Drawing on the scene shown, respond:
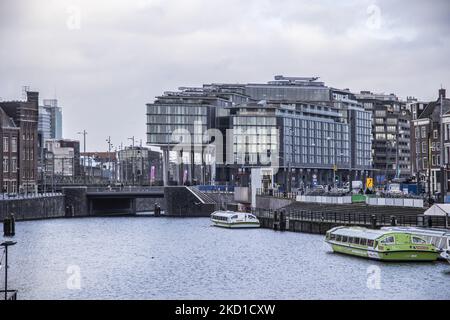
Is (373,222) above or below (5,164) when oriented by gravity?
below

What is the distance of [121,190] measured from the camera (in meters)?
172

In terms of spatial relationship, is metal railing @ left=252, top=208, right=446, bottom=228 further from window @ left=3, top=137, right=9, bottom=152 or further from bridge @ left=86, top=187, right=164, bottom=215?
window @ left=3, top=137, right=9, bottom=152

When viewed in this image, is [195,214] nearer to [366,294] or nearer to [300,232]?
[300,232]

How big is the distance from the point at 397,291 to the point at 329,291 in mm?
4238

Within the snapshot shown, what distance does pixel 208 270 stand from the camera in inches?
2675

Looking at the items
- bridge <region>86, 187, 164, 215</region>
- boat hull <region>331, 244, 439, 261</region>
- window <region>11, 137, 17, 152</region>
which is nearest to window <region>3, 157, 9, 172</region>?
window <region>11, 137, 17, 152</region>

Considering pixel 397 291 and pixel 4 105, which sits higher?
pixel 4 105

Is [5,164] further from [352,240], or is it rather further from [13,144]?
[352,240]

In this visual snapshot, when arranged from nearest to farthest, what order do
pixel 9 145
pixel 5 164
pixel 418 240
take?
1. pixel 418 240
2. pixel 5 164
3. pixel 9 145

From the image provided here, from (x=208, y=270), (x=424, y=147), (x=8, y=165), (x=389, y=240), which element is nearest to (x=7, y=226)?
(x=208, y=270)

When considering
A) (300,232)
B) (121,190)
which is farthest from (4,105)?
(300,232)
